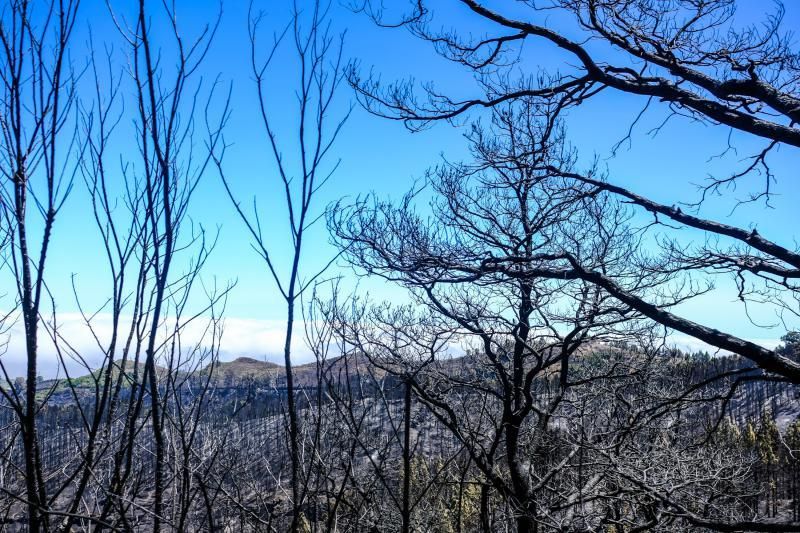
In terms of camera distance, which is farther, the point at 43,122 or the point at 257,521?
the point at 257,521

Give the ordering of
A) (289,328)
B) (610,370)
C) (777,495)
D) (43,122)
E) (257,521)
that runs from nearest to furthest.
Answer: (43,122), (289,328), (257,521), (610,370), (777,495)

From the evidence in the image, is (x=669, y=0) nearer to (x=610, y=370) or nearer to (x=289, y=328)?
(x=289, y=328)

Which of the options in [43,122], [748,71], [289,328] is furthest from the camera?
[748,71]

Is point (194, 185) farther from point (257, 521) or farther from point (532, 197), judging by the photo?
point (532, 197)

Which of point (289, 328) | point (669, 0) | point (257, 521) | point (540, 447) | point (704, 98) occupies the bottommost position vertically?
point (540, 447)

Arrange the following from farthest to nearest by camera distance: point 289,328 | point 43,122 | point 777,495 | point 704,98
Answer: point 777,495 < point 704,98 < point 289,328 < point 43,122

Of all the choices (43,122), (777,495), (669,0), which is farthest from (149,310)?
(777,495)

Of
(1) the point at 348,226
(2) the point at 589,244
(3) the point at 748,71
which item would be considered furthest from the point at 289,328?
(2) the point at 589,244

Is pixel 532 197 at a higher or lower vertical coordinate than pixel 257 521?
higher

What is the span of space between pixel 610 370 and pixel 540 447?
1486 millimetres

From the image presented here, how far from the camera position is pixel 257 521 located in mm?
2045

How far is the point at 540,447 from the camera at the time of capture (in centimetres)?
778

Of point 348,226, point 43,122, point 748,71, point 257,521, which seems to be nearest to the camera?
point 43,122

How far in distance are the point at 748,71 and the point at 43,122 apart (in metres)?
4.32
